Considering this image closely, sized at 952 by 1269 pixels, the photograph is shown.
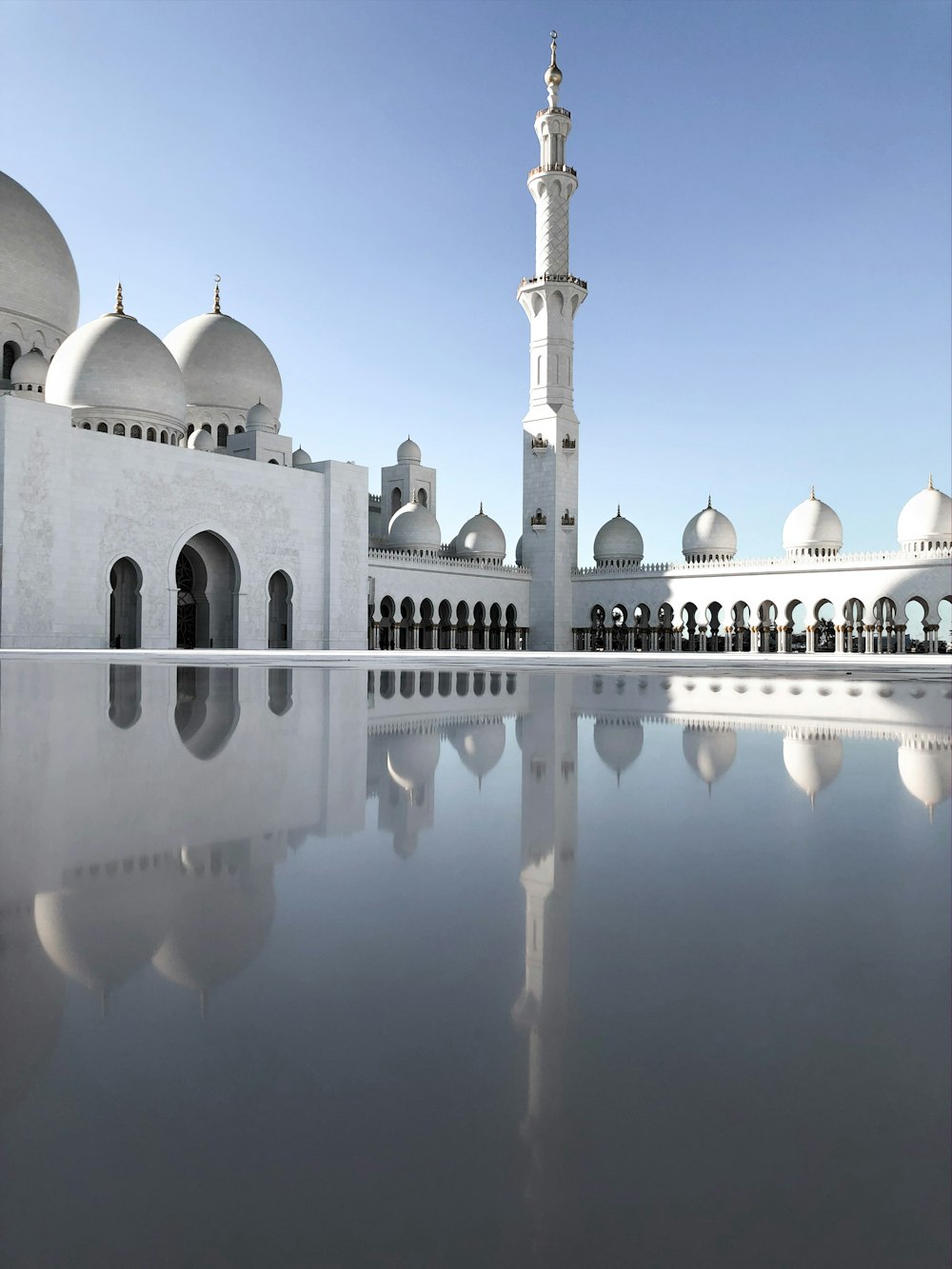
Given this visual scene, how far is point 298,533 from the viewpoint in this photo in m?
18.0

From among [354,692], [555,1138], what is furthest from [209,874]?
[354,692]

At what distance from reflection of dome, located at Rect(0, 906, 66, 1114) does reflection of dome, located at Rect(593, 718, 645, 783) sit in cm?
114

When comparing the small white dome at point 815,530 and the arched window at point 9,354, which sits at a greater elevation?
the arched window at point 9,354

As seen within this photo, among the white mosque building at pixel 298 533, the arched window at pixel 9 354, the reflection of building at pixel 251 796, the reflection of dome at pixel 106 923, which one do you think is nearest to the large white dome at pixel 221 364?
the white mosque building at pixel 298 533

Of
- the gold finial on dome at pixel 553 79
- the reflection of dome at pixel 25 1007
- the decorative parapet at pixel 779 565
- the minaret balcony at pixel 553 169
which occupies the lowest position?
the reflection of dome at pixel 25 1007

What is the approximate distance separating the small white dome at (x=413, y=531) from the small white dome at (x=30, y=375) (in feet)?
31.9

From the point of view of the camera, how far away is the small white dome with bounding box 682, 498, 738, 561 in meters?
25.0

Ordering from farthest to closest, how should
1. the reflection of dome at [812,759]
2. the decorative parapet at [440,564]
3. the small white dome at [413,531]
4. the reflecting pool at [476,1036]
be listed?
1. the small white dome at [413,531]
2. the decorative parapet at [440,564]
3. the reflection of dome at [812,759]
4. the reflecting pool at [476,1036]

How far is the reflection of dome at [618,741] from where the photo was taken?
1.99 m

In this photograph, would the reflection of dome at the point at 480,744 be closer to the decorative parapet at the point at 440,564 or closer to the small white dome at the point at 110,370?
the small white dome at the point at 110,370

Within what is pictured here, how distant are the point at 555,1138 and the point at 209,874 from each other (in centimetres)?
61

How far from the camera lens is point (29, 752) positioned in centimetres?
206

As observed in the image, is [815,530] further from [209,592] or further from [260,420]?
[209,592]

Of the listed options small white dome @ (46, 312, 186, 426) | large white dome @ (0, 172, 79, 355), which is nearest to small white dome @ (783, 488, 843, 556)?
small white dome @ (46, 312, 186, 426)
